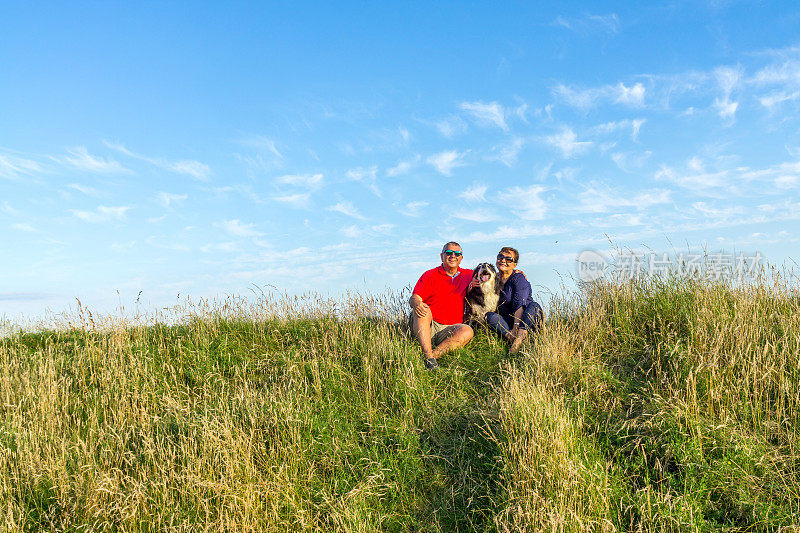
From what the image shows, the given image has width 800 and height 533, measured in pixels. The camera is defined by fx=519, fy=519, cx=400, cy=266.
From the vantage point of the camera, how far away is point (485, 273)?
27.1 feet

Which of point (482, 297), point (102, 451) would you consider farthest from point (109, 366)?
point (482, 297)

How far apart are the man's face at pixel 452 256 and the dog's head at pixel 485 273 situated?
1.23 feet

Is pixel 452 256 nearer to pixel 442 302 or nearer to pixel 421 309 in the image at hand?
pixel 442 302

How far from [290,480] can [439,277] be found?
418 cm

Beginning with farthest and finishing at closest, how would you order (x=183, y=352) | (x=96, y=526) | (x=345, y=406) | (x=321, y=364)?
(x=183, y=352) < (x=321, y=364) < (x=345, y=406) < (x=96, y=526)

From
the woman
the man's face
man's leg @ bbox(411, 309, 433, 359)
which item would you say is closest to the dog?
the woman

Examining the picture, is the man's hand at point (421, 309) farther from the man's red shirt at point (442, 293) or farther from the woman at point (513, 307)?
the woman at point (513, 307)

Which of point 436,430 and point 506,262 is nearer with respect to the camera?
point 436,430

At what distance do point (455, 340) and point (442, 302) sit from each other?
33.3 inches

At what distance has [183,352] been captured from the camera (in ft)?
26.0

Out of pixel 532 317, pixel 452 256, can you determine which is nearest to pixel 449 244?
pixel 452 256

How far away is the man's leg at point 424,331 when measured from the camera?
7.53m

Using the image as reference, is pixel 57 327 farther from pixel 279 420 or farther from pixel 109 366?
pixel 279 420

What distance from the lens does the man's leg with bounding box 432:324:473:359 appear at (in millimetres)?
7562
